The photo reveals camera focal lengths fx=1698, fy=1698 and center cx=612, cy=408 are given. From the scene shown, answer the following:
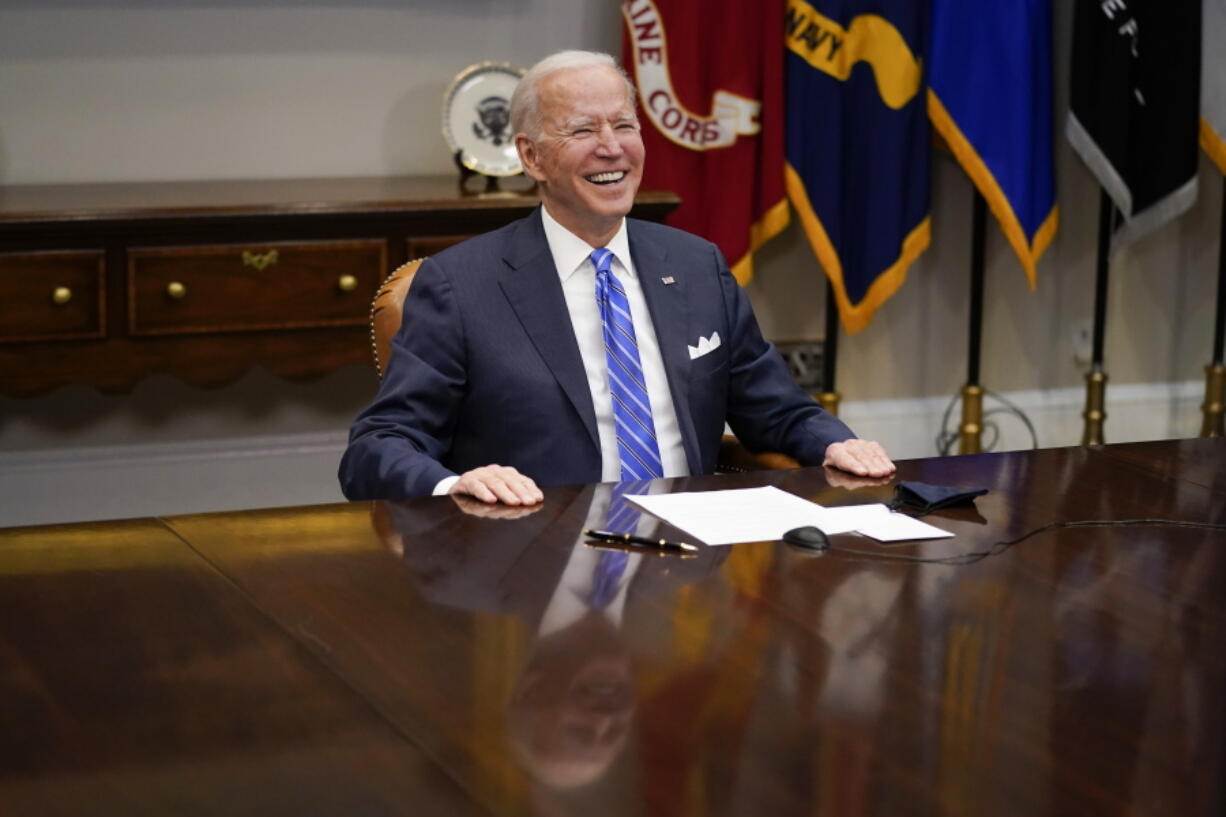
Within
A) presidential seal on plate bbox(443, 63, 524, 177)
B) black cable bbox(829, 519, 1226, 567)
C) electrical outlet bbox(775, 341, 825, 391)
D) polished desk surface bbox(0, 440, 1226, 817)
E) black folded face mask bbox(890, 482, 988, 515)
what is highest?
presidential seal on plate bbox(443, 63, 524, 177)

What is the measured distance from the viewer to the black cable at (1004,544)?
1854 millimetres

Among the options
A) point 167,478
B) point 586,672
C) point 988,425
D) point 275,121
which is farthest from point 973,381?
point 586,672

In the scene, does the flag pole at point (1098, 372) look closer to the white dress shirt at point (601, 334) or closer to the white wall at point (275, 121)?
the white wall at point (275, 121)

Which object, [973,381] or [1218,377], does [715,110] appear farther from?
[1218,377]

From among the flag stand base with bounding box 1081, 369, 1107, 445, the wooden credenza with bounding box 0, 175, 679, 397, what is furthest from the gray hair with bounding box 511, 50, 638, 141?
the flag stand base with bounding box 1081, 369, 1107, 445

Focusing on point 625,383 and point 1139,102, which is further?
point 1139,102

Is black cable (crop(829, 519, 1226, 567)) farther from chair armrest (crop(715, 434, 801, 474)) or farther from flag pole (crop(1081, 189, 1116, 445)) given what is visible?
flag pole (crop(1081, 189, 1116, 445))

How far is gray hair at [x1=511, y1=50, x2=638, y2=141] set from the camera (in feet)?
8.50

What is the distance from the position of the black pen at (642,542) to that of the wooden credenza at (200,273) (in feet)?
6.75

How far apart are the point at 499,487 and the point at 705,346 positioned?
655 millimetres

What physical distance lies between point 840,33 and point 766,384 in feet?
6.74

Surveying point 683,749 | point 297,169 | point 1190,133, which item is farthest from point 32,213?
point 1190,133

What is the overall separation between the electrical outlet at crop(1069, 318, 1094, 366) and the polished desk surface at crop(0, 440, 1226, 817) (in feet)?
10.4

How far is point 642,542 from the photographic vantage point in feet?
6.21
